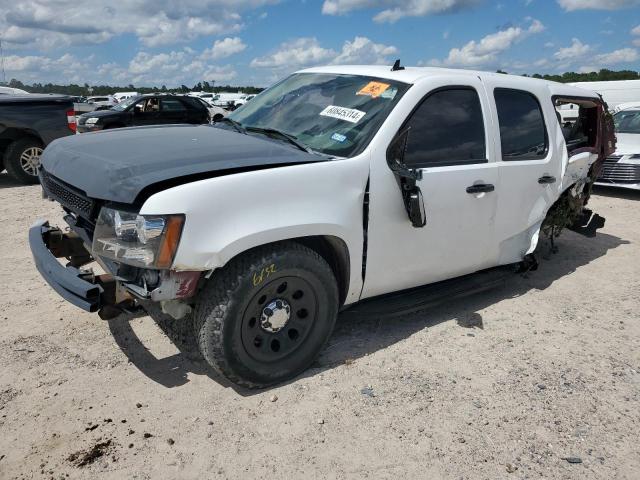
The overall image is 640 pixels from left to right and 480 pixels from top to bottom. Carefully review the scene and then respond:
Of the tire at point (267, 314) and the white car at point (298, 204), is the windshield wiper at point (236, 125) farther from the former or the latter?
the tire at point (267, 314)

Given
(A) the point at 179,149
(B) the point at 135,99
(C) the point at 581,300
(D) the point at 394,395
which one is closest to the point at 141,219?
(A) the point at 179,149

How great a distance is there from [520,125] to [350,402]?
2.62m

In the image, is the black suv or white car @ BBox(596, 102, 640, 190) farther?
the black suv

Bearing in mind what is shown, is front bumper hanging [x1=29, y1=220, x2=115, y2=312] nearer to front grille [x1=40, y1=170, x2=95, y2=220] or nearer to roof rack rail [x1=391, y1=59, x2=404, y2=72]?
front grille [x1=40, y1=170, x2=95, y2=220]

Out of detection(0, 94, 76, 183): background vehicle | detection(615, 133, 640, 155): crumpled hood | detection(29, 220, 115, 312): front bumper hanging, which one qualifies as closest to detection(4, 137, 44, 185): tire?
detection(0, 94, 76, 183): background vehicle

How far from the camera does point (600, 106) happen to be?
18.5 ft

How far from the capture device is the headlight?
8.39ft

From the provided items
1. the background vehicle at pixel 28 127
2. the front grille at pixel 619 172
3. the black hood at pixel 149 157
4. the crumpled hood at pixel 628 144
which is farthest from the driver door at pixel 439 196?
the background vehicle at pixel 28 127

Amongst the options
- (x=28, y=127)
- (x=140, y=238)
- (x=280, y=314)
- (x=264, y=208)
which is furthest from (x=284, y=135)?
(x=28, y=127)

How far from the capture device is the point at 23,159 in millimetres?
9297

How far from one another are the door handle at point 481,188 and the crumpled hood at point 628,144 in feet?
24.0

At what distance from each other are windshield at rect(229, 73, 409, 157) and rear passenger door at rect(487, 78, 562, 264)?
3.34 feet

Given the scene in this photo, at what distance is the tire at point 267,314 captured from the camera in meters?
2.85

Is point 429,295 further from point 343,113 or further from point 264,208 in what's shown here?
point 264,208
